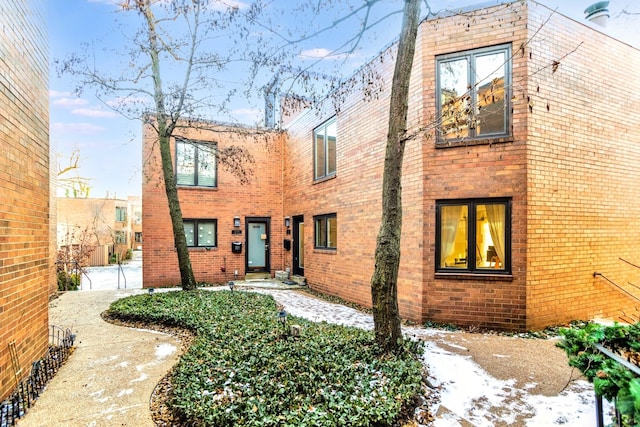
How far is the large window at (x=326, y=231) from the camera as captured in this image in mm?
9448

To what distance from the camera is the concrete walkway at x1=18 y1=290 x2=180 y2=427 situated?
306cm

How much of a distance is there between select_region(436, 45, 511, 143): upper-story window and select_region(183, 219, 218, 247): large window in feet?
27.9

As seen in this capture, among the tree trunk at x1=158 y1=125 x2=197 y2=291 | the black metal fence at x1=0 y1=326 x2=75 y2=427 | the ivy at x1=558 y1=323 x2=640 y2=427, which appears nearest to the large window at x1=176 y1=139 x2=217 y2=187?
the tree trunk at x1=158 y1=125 x2=197 y2=291

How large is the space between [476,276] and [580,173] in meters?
2.85

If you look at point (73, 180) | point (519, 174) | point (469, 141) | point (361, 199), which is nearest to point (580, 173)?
point (519, 174)

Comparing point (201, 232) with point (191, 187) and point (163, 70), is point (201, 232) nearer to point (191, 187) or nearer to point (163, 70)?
point (191, 187)

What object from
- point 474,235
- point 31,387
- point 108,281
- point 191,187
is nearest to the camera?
point 31,387

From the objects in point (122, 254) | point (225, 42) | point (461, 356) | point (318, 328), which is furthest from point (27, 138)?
point (122, 254)

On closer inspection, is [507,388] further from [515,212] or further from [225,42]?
[225,42]

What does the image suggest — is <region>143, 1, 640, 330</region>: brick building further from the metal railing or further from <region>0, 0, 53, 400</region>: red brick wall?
<region>0, 0, 53, 400</region>: red brick wall

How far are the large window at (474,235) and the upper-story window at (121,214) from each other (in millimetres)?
25871

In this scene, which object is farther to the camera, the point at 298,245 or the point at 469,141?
the point at 298,245

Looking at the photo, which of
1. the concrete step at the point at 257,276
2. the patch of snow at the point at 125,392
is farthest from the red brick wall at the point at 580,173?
the concrete step at the point at 257,276

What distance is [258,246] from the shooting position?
12.5 m
